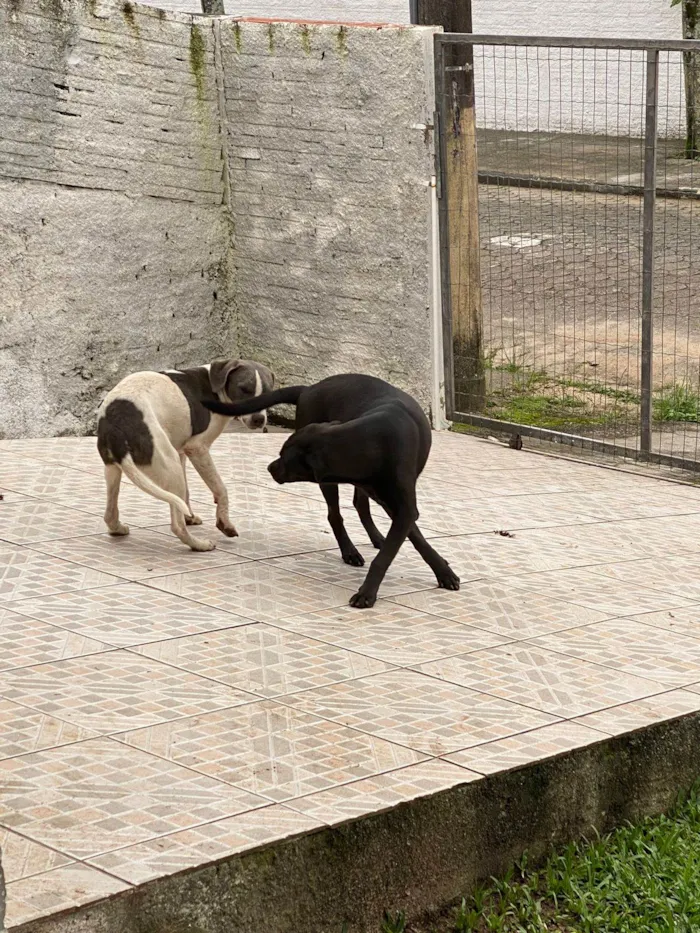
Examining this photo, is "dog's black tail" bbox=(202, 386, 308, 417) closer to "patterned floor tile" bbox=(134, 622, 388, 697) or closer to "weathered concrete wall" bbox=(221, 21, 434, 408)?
"patterned floor tile" bbox=(134, 622, 388, 697)

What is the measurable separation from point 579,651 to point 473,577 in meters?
0.98

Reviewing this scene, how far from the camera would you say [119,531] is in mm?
5977

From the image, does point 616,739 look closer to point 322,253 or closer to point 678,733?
point 678,733

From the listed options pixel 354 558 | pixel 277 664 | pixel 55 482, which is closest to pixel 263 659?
pixel 277 664

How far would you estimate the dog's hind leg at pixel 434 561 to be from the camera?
5453 millimetres

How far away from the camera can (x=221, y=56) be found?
9539 mm

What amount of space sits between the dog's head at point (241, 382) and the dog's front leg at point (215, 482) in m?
0.24

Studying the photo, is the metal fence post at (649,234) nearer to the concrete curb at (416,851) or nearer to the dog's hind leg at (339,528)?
the dog's hind leg at (339,528)

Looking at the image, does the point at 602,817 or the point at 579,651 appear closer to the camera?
the point at 602,817

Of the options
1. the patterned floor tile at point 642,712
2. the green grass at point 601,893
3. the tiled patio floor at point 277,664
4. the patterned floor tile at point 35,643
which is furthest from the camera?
the patterned floor tile at point 35,643

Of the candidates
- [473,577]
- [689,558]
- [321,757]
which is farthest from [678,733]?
[689,558]

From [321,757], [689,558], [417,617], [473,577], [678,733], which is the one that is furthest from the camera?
[689,558]

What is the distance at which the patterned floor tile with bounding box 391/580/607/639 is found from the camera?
5.07m

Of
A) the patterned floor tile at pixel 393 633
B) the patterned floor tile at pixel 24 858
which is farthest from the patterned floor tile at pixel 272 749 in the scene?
the patterned floor tile at pixel 393 633
